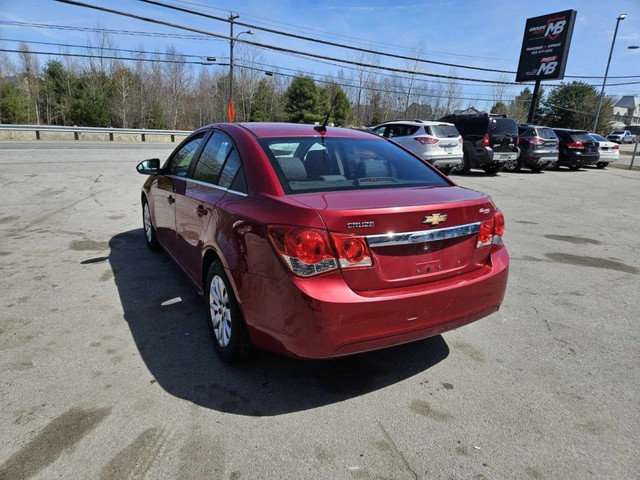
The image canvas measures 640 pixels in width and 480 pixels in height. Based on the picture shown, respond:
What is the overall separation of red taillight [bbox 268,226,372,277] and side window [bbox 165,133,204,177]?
7.00ft

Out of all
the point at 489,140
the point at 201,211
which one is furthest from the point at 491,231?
the point at 489,140

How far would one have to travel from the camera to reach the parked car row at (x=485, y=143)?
13.2m

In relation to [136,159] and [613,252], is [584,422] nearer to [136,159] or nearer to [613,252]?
[613,252]

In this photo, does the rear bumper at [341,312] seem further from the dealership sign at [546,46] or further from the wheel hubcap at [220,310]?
the dealership sign at [546,46]

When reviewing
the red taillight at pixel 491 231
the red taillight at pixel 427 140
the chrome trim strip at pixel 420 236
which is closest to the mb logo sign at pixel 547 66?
the red taillight at pixel 427 140

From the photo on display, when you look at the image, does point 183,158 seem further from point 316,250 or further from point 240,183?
point 316,250

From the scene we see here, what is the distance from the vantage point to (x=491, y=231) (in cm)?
285

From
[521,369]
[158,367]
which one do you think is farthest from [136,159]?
[521,369]

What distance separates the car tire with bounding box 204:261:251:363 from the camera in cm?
277

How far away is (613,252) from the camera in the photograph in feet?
20.1

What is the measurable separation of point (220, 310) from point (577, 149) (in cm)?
2055

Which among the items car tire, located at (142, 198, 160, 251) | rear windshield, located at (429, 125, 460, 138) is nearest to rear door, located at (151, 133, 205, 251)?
car tire, located at (142, 198, 160, 251)

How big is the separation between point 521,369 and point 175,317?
2.75m

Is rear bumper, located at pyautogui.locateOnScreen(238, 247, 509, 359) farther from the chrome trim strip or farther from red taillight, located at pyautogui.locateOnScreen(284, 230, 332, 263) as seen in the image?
the chrome trim strip
